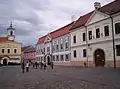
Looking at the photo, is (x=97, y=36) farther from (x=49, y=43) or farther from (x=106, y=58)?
(x=49, y=43)

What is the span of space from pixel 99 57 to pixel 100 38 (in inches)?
132

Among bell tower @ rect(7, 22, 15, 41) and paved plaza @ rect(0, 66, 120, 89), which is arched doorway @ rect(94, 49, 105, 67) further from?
bell tower @ rect(7, 22, 15, 41)

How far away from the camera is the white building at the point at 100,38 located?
3453cm

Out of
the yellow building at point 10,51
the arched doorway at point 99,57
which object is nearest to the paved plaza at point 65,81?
the arched doorway at point 99,57

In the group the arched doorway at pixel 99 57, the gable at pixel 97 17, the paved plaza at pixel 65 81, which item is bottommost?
the paved plaza at pixel 65 81

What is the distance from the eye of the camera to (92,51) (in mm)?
40781

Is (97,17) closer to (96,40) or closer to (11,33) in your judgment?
(96,40)

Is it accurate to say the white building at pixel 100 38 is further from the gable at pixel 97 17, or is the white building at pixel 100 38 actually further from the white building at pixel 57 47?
the white building at pixel 57 47

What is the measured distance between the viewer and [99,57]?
38.8 m

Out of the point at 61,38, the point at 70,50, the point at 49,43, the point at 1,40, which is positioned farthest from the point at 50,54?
the point at 1,40

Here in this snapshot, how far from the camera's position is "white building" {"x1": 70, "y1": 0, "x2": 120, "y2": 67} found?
113ft

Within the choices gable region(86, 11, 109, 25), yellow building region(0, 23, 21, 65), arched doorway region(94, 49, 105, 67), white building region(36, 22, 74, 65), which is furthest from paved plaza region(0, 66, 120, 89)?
yellow building region(0, 23, 21, 65)

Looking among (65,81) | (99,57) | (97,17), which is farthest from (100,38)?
(65,81)

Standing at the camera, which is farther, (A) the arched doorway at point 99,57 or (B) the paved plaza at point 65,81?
(A) the arched doorway at point 99,57
